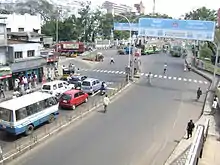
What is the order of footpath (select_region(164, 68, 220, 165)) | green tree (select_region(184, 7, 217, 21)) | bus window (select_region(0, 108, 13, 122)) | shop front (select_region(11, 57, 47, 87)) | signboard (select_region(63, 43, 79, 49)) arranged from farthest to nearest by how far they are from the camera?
green tree (select_region(184, 7, 217, 21))
signboard (select_region(63, 43, 79, 49))
shop front (select_region(11, 57, 47, 87))
bus window (select_region(0, 108, 13, 122))
footpath (select_region(164, 68, 220, 165))

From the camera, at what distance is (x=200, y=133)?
589 inches

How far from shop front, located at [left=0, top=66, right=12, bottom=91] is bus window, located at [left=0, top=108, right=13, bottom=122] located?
10.5 metres

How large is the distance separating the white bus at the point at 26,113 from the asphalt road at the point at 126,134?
5.43 ft

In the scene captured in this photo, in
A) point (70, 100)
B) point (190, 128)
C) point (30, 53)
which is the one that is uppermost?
point (30, 53)

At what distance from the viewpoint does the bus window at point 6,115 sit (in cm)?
1721

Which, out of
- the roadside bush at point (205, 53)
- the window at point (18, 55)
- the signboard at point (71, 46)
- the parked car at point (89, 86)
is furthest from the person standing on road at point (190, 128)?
the signboard at point (71, 46)

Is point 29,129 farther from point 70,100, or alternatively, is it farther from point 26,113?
point 70,100

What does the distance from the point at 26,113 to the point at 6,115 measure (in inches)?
46.5

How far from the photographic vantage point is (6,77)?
2798cm

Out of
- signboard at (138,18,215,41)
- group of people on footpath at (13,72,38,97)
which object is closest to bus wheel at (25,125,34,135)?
group of people on footpath at (13,72,38,97)

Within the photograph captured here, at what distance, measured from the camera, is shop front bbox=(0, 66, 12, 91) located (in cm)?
2739

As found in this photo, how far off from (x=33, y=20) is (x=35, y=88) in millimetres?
27782

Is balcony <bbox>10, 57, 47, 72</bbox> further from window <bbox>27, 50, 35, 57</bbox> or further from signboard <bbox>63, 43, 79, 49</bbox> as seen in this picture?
signboard <bbox>63, 43, 79, 49</bbox>

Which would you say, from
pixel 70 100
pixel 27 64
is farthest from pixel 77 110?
pixel 27 64
